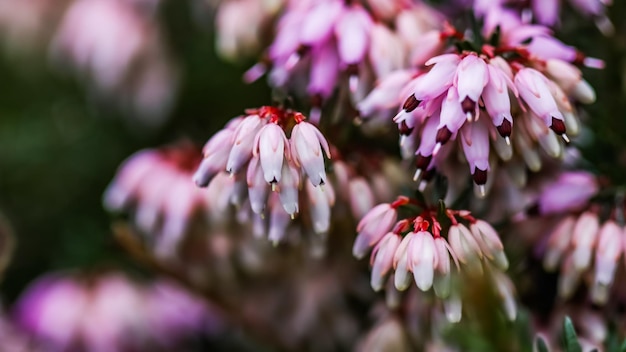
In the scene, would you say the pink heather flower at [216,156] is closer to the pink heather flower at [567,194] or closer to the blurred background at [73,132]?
the pink heather flower at [567,194]

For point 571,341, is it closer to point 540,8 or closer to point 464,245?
point 464,245

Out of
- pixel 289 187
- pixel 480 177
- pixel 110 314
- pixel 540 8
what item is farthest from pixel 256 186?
pixel 110 314

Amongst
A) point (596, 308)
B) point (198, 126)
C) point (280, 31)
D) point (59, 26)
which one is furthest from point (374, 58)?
point (59, 26)

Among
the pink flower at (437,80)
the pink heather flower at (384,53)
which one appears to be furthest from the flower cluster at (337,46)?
the pink flower at (437,80)

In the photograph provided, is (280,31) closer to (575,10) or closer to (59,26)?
(575,10)

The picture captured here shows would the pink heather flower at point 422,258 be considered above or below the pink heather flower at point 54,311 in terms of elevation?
above

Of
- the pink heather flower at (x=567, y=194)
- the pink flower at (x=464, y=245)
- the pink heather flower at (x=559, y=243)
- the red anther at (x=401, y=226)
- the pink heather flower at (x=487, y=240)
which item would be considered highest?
the red anther at (x=401, y=226)
